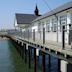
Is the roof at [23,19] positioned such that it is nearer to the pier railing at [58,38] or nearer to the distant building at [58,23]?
the distant building at [58,23]

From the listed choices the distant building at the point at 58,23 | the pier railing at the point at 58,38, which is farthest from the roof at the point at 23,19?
the pier railing at the point at 58,38

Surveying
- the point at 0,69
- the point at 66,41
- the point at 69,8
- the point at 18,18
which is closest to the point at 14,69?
the point at 0,69

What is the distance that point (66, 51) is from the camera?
9555 mm

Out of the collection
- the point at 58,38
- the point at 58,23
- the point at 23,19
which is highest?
the point at 23,19

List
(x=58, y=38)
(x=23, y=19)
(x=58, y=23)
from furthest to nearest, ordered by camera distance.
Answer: (x=23, y=19), (x=58, y=23), (x=58, y=38)

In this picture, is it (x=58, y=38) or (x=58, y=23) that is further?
(x=58, y=23)

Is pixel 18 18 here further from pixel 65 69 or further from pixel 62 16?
pixel 65 69

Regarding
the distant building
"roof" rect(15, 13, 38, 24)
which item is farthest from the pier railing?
"roof" rect(15, 13, 38, 24)

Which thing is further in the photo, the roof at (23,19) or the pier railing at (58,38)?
→ the roof at (23,19)

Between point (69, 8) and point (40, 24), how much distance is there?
1275 centimetres

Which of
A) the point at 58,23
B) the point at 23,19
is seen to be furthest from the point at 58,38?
the point at 23,19

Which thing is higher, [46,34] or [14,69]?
[46,34]

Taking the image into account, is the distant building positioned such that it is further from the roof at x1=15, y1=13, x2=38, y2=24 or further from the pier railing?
the roof at x1=15, y1=13, x2=38, y2=24

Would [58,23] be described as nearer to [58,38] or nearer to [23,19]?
[58,38]
